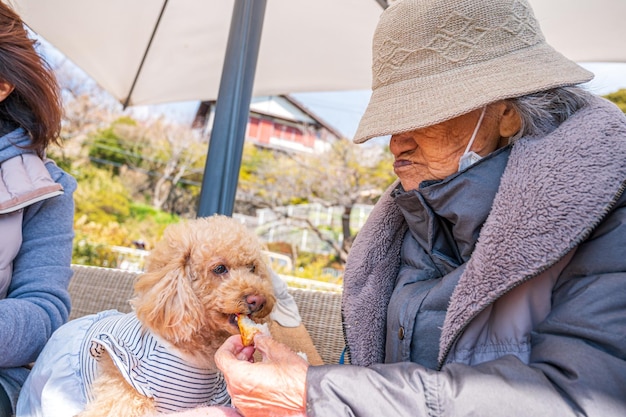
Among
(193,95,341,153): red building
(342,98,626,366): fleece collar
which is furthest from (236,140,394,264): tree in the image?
(342,98,626,366): fleece collar

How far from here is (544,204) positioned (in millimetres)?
997

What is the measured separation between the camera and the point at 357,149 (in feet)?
40.3

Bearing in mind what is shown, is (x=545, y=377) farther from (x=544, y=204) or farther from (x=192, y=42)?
(x=192, y=42)

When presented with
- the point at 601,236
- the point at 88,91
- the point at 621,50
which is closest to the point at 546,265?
the point at 601,236

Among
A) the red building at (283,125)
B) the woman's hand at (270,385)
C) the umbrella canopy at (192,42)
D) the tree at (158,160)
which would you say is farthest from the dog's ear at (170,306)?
the tree at (158,160)

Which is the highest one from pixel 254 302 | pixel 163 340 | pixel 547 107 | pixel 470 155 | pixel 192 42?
pixel 192 42

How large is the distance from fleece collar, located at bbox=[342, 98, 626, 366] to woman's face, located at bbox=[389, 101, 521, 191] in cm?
15

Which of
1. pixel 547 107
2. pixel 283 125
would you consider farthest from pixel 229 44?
pixel 283 125

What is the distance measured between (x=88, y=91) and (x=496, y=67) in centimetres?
1448

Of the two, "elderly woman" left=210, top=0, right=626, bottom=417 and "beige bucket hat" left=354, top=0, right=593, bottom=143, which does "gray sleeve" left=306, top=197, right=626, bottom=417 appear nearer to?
"elderly woman" left=210, top=0, right=626, bottom=417

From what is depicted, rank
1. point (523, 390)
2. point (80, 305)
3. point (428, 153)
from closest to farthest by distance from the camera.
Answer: point (523, 390)
point (428, 153)
point (80, 305)

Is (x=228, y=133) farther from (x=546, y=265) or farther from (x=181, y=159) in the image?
(x=181, y=159)

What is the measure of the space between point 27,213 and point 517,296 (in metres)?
1.56

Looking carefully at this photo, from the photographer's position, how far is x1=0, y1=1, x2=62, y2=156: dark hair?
181 centimetres
